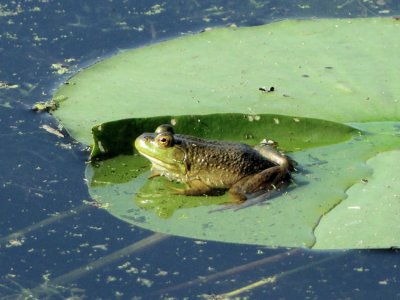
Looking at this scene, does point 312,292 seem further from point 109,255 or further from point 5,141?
point 5,141

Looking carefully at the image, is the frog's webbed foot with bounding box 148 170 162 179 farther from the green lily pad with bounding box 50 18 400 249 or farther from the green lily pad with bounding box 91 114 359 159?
the green lily pad with bounding box 91 114 359 159

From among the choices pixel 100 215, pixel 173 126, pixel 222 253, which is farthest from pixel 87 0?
pixel 222 253

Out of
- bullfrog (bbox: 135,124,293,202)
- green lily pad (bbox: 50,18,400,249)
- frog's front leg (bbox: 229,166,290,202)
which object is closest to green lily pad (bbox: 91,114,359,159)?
green lily pad (bbox: 50,18,400,249)

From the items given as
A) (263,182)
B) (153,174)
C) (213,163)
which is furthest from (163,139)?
(263,182)

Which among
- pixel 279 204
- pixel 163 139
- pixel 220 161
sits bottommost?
pixel 279 204

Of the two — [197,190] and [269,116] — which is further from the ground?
[269,116]

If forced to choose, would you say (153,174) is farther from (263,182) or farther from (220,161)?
(263,182)

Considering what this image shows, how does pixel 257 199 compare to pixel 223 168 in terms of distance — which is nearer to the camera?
pixel 257 199
